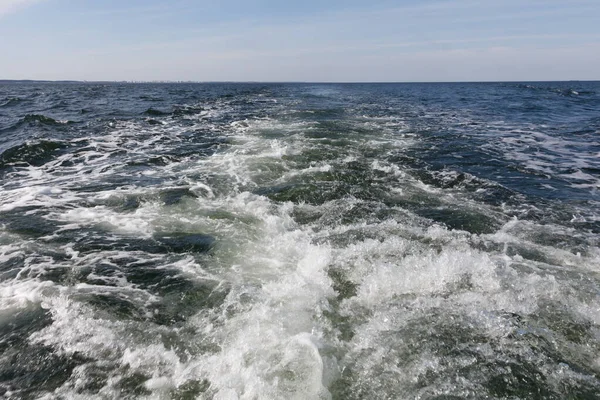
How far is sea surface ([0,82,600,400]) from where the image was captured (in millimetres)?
3373

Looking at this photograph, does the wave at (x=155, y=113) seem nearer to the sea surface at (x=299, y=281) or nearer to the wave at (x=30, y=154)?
the wave at (x=30, y=154)

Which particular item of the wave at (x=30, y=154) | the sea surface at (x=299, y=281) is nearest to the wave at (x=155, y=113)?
the wave at (x=30, y=154)

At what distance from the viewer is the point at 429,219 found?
23.1ft

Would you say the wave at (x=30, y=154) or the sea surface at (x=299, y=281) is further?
the wave at (x=30, y=154)

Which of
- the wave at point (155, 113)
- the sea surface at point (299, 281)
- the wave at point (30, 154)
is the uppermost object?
the wave at point (155, 113)

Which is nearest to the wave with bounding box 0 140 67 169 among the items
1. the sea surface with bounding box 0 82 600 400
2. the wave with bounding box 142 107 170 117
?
the sea surface with bounding box 0 82 600 400

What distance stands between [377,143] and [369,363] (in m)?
12.2

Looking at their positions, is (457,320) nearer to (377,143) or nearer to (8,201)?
(8,201)

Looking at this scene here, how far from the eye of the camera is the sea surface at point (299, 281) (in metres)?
3.37

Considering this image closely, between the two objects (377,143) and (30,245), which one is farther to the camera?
(377,143)

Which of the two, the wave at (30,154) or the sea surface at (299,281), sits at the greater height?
the wave at (30,154)

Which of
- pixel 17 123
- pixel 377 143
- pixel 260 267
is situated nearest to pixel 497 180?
pixel 377 143

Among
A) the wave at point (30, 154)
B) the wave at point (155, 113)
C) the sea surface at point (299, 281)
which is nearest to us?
the sea surface at point (299, 281)

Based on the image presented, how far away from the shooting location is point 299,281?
4.94 metres
